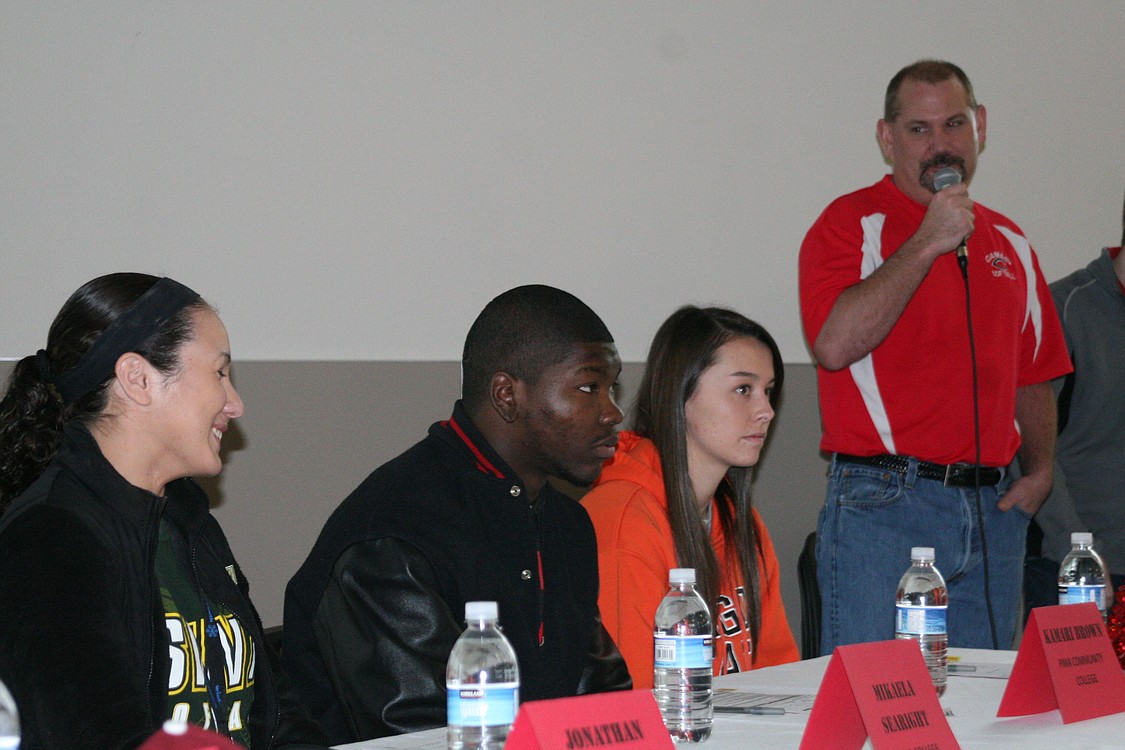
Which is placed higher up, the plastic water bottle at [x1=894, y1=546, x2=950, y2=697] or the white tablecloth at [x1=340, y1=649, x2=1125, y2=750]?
the plastic water bottle at [x1=894, y1=546, x2=950, y2=697]

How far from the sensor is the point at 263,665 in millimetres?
2035

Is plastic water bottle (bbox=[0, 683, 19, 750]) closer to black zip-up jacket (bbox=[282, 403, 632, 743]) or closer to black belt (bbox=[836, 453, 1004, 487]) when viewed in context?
black zip-up jacket (bbox=[282, 403, 632, 743])

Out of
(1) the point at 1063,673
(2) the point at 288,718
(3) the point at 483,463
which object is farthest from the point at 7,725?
(1) the point at 1063,673

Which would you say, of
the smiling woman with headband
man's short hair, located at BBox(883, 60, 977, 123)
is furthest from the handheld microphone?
the smiling woman with headband

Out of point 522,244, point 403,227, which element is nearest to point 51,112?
point 403,227

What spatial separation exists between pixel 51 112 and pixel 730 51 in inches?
83.2

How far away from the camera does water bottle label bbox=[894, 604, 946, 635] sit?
224 centimetres

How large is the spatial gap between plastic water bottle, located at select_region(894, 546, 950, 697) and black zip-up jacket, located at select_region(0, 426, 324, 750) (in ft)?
A: 3.44

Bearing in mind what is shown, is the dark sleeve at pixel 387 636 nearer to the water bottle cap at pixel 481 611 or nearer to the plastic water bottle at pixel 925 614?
the water bottle cap at pixel 481 611

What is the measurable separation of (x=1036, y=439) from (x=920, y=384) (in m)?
0.54

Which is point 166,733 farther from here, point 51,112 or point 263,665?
point 51,112

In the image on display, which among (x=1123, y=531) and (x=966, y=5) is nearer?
(x=1123, y=531)

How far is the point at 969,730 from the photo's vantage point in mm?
1754

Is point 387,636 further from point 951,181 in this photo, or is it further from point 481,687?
point 951,181
